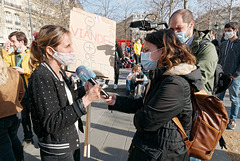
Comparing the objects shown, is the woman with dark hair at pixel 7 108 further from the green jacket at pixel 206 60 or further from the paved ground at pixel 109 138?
the green jacket at pixel 206 60

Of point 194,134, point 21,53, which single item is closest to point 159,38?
point 194,134

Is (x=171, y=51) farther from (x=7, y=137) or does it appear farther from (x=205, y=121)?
(x=7, y=137)

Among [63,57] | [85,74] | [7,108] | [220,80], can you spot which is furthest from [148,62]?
[7,108]

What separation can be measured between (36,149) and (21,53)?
198 centimetres

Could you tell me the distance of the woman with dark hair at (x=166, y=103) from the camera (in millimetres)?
1271

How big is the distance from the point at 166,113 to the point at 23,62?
3083 millimetres

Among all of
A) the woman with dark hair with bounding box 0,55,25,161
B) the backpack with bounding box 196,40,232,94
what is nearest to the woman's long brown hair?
the backpack with bounding box 196,40,232,94

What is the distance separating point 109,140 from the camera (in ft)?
11.6

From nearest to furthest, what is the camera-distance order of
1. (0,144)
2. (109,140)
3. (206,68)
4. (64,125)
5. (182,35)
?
(64,125) → (0,144) → (206,68) → (182,35) → (109,140)

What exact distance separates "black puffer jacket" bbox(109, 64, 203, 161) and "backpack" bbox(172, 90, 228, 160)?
0.10 metres

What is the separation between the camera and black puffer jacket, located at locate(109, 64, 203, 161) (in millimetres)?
1264

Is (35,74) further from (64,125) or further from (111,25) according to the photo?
(111,25)

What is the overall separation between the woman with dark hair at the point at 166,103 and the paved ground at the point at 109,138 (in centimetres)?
178

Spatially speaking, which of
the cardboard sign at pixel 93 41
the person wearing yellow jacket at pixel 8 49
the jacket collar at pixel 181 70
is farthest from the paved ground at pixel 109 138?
the jacket collar at pixel 181 70
